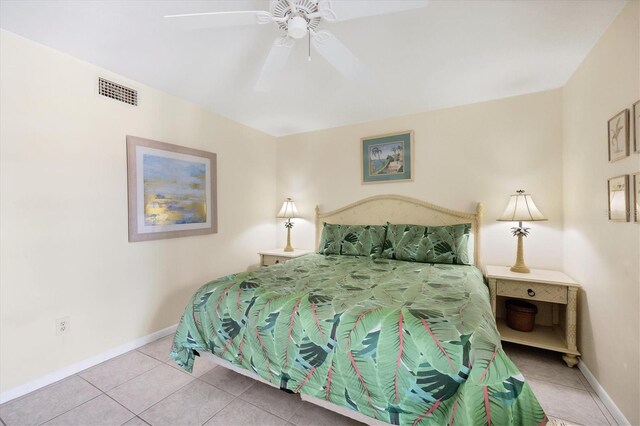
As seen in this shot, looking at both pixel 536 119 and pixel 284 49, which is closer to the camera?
pixel 284 49

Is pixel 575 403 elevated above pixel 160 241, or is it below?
below

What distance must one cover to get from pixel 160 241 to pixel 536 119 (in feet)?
13.0

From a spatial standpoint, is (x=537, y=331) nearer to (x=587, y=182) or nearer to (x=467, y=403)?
(x=587, y=182)

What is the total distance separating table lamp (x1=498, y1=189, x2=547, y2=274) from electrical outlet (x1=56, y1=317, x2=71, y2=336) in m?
3.78

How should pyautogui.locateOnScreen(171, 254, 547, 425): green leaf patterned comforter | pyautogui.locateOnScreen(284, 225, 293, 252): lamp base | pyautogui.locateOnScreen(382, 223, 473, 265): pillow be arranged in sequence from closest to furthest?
1. pyautogui.locateOnScreen(171, 254, 547, 425): green leaf patterned comforter
2. pyautogui.locateOnScreen(382, 223, 473, 265): pillow
3. pyautogui.locateOnScreen(284, 225, 293, 252): lamp base

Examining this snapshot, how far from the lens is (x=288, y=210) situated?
3848 millimetres

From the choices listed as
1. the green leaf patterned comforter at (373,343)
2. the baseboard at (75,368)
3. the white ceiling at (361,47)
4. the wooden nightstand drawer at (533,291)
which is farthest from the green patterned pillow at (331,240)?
the baseboard at (75,368)

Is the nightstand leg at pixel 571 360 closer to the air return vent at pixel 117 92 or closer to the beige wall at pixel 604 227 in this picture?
the beige wall at pixel 604 227

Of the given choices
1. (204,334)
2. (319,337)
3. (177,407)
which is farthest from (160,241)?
(319,337)

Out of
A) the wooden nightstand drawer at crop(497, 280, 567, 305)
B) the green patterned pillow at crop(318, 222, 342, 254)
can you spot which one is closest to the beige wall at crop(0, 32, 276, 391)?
the green patterned pillow at crop(318, 222, 342, 254)

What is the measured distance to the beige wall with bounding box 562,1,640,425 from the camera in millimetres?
1479

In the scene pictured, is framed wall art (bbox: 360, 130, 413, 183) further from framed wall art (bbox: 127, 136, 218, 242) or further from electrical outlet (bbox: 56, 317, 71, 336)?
electrical outlet (bbox: 56, 317, 71, 336)

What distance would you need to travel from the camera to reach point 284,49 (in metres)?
1.66

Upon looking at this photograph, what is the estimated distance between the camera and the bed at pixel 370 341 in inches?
42.3
